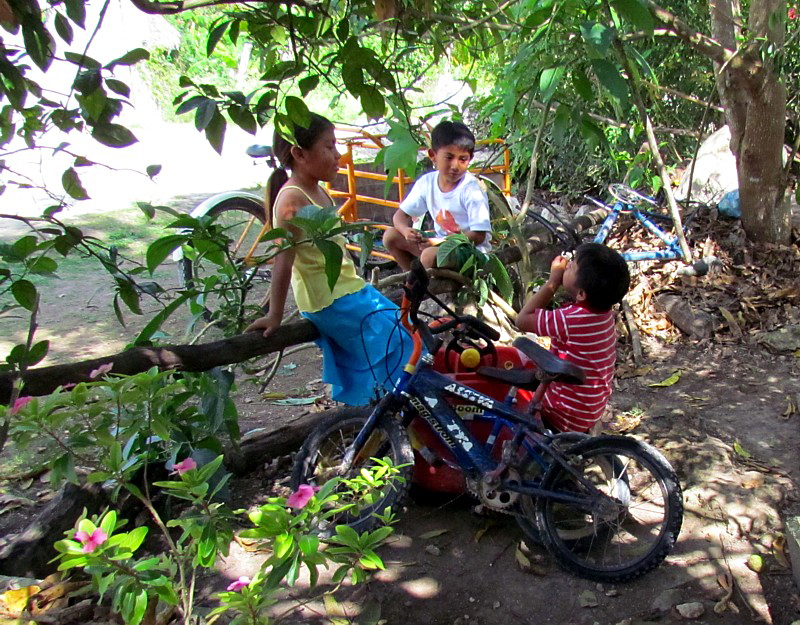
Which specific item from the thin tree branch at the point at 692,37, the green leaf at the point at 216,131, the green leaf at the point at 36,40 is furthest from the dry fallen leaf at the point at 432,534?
the thin tree branch at the point at 692,37

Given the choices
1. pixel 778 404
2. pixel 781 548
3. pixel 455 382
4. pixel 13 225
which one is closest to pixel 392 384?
pixel 455 382

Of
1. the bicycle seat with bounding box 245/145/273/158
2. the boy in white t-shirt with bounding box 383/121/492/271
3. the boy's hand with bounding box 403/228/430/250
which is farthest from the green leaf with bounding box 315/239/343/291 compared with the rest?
the boy's hand with bounding box 403/228/430/250

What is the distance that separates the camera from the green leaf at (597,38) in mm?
2094

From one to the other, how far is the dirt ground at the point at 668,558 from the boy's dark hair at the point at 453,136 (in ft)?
5.64

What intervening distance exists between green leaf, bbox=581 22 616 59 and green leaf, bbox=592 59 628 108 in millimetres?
44

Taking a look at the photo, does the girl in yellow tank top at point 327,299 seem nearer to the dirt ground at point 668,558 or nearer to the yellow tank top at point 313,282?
the yellow tank top at point 313,282

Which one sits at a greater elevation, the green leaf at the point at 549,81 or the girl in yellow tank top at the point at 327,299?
the green leaf at the point at 549,81

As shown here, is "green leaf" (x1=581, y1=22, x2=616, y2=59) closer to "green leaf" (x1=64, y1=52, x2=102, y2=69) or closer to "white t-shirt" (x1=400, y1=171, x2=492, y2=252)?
"green leaf" (x1=64, y1=52, x2=102, y2=69)

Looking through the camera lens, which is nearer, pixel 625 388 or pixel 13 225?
pixel 625 388

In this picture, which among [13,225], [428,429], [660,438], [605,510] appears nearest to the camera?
[605,510]

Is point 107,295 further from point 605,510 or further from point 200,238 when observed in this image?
point 605,510

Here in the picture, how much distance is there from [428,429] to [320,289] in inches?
28.1

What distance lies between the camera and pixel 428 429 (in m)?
2.73

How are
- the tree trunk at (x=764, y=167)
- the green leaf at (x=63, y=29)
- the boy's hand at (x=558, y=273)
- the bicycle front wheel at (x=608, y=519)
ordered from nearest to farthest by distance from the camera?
1. the green leaf at (x=63, y=29)
2. the bicycle front wheel at (x=608, y=519)
3. the boy's hand at (x=558, y=273)
4. the tree trunk at (x=764, y=167)
